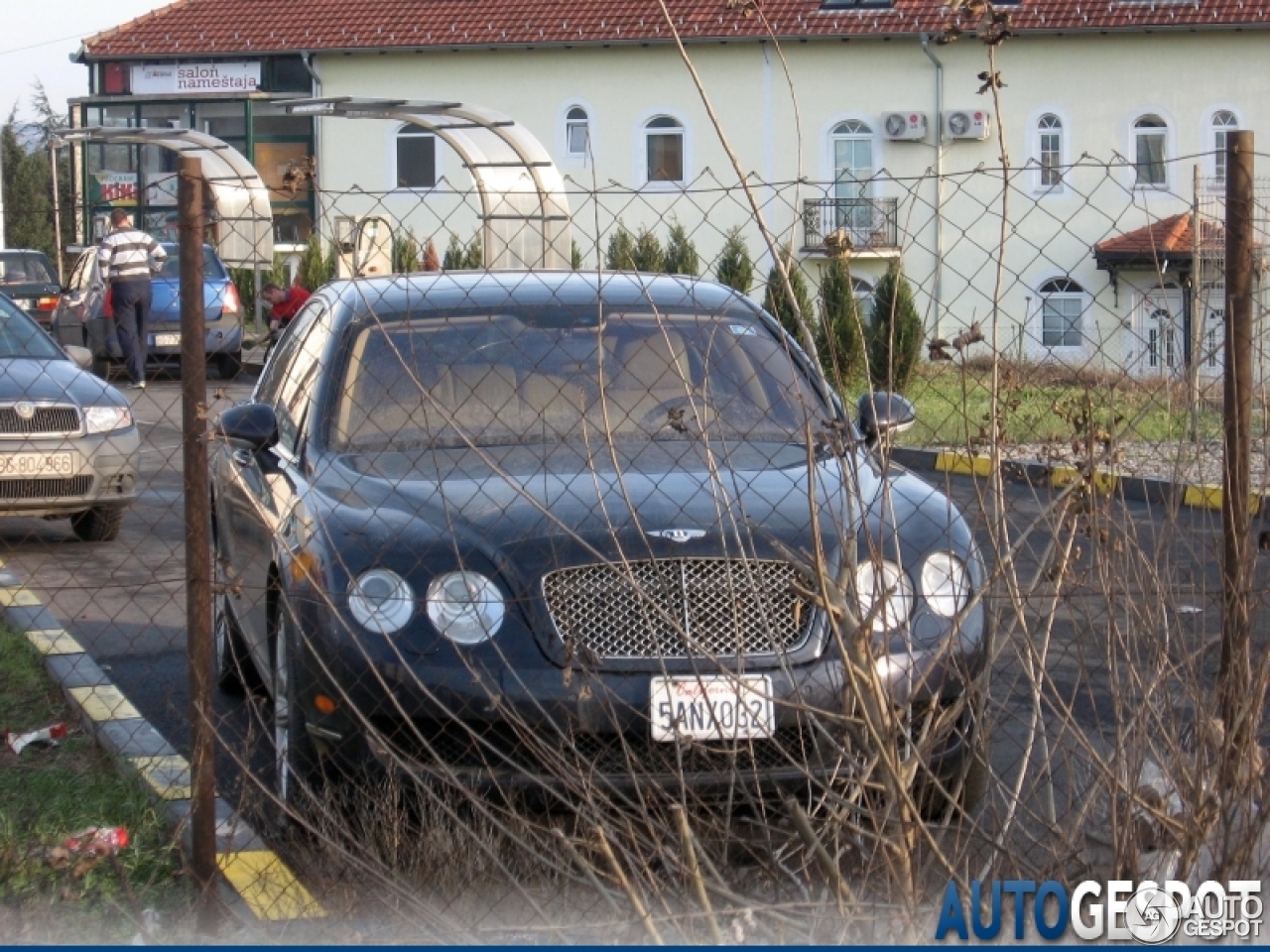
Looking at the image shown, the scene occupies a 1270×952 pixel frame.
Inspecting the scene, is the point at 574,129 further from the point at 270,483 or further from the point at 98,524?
the point at 270,483

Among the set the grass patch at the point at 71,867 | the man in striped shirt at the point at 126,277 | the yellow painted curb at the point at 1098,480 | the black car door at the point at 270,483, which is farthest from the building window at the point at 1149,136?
the yellow painted curb at the point at 1098,480

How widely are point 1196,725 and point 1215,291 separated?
61.0 inches

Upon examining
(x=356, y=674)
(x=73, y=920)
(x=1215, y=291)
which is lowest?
(x=73, y=920)

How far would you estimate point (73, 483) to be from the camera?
9742 mm

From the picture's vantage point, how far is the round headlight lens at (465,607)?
439 cm

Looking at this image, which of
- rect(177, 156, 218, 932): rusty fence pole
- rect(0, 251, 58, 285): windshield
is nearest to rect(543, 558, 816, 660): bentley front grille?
rect(177, 156, 218, 932): rusty fence pole

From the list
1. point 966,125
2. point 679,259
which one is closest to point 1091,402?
point 679,259

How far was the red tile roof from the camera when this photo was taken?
1331 inches

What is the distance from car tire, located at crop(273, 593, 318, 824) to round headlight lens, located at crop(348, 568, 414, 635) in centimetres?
20

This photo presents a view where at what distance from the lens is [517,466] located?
504 cm

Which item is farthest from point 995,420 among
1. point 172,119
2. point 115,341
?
point 172,119

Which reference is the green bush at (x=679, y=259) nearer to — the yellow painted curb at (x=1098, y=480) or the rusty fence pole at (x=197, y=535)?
the yellow painted curb at (x=1098, y=480)

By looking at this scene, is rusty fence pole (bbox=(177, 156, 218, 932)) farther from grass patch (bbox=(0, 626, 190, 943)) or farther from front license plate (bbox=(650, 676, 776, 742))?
front license plate (bbox=(650, 676, 776, 742))

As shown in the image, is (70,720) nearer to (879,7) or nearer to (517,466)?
(517,466)
